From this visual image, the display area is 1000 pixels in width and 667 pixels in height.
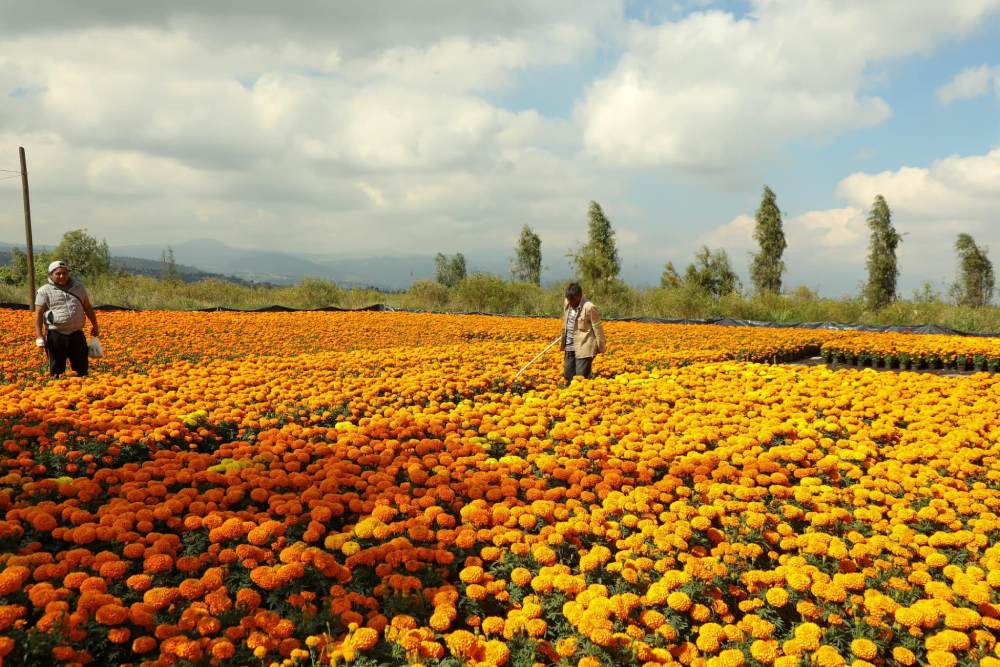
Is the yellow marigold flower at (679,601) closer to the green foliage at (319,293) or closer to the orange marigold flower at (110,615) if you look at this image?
the orange marigold flower at (110,615)

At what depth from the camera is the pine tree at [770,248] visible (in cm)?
3578

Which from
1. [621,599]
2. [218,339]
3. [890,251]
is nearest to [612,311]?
[890,251]

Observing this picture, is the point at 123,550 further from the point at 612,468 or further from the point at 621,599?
the point at 612,468

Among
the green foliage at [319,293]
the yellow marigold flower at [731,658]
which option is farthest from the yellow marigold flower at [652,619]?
the green foliage at [319,293]

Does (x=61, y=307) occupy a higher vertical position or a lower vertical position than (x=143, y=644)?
higher

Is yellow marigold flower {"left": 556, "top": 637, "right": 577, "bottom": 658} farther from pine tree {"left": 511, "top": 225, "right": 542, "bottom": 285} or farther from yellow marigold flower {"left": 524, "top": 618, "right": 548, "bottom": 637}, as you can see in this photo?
pine tree {"left": 511, "top": 225, "right": 542, "bottom": 285}

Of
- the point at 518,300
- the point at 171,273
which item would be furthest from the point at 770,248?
the point at 171,273

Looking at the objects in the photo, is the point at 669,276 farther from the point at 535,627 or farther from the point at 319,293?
the point at 535,627

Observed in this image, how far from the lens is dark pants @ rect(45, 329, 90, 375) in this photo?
769 cm

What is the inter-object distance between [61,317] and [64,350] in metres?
0.48

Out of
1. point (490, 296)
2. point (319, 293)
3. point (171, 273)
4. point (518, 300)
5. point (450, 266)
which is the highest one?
point (450, 266)

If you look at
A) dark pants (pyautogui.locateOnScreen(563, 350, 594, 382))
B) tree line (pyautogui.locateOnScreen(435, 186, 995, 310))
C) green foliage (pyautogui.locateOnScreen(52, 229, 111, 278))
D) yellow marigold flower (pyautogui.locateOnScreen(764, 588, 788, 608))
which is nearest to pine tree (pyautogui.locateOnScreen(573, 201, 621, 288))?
tree line (pyautogui.locateOnScreen(435, 186, 995, 310))

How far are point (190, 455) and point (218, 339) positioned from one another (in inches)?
346

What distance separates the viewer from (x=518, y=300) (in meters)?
31.4
